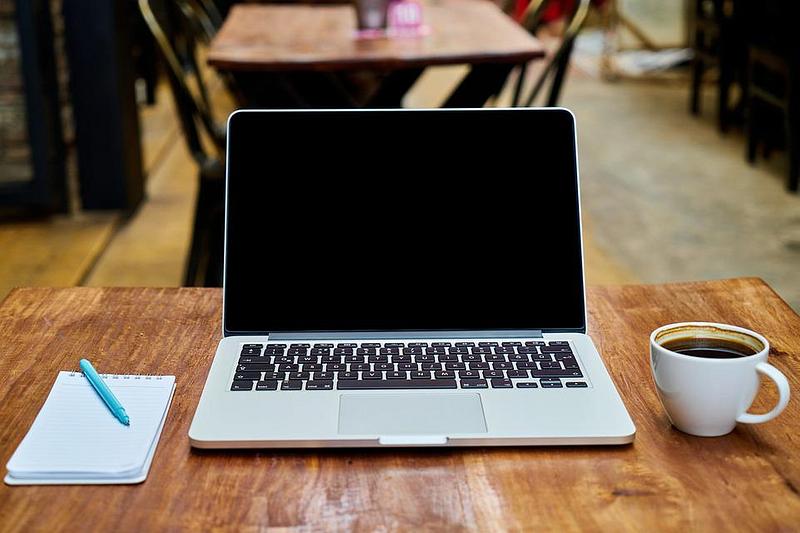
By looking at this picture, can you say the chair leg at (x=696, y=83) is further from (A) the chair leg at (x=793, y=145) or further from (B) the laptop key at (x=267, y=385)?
(B) the laptop key at (x=267, y=385)

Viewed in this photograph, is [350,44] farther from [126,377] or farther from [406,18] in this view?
[126,377]

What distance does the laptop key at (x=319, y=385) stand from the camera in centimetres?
81

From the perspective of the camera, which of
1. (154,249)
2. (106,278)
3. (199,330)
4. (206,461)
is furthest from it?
(154,249)

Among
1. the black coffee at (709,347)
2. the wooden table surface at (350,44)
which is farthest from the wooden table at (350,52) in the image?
the black coffee at (709,347)

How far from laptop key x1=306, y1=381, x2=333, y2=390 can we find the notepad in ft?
0.36

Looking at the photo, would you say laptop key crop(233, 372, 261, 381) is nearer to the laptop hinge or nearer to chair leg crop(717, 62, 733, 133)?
the laptop hinge

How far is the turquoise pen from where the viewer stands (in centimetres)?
77

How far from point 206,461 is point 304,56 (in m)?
1.62

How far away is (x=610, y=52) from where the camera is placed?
614 cm

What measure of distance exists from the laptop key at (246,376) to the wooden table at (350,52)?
4.71 feet

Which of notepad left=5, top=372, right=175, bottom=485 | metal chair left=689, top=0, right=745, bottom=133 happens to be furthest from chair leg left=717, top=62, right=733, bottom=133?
notepad left=5, top=372, right=175, bottom=485

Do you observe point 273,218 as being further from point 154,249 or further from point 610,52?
point 610,52

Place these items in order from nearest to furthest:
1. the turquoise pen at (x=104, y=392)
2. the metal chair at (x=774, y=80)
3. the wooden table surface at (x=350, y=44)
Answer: the turquoise pen at (x=104, y=392)
the wooden table surface at (x=350, y=44)
the metal chair at (x=774, y=80)

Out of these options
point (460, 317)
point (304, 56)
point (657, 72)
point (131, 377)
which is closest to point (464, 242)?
point (460, 317)
